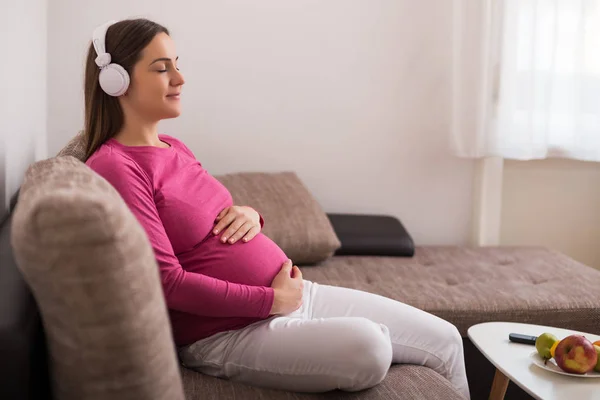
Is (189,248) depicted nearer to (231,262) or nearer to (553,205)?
(231,262)

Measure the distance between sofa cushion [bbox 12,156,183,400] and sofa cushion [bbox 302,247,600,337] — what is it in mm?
1358

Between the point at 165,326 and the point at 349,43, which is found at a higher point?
the point at 349,43

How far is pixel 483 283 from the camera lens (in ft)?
8.35

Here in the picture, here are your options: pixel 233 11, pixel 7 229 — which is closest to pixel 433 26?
pixel 233 11

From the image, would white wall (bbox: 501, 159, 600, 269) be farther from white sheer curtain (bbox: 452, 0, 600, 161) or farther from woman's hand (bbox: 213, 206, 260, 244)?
woman's hand (bbox: 213, 206, 260, 244)

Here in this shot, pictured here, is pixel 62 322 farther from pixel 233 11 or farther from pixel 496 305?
pixel 233 11

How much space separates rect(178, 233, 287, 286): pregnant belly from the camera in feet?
5.41

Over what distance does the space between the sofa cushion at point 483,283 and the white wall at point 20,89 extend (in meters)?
0.95

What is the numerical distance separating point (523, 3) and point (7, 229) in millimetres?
2122

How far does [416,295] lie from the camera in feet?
7.78

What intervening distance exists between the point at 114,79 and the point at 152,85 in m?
0.09

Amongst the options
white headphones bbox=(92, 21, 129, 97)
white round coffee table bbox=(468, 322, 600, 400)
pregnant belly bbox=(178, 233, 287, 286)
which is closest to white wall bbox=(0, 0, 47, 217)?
white headphones bbox=(92, 21, 129, 97)

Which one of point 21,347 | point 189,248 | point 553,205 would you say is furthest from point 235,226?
point 553,205

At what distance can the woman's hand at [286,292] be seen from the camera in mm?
1642
